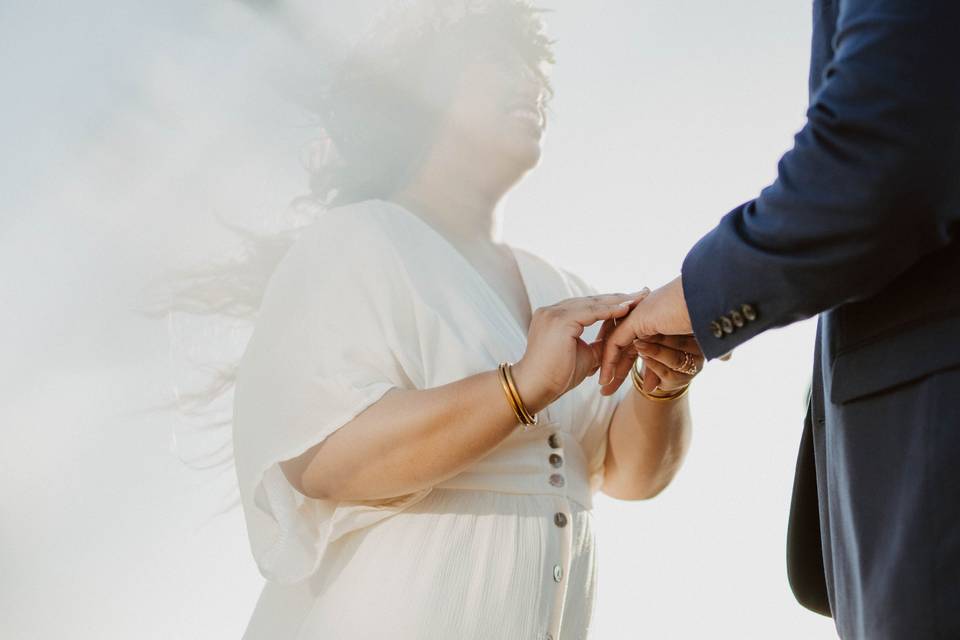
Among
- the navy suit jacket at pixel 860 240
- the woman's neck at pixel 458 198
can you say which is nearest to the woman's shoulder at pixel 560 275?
the woman's neck at pixel 458 198

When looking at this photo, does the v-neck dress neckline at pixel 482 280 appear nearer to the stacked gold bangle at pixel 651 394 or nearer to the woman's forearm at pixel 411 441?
the stacked gold bangle at pixel 651 394

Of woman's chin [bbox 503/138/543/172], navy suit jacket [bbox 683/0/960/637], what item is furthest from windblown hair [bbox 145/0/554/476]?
navy suit jacket [bbox 683/0/960/637]

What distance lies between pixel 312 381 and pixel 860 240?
2.80 feet

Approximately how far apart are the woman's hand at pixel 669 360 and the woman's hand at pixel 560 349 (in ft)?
0.21

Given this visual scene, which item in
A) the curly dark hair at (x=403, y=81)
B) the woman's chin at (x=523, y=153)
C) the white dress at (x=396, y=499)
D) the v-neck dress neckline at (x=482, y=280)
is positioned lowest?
the white dress at (x=396, y=499)

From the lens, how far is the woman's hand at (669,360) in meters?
1.54

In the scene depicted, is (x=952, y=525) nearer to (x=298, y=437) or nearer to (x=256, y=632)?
(x=298, y=437)

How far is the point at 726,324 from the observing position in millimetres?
1182

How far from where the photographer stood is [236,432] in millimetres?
1702

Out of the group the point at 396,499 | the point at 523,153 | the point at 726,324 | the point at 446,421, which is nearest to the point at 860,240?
the point at 726,324

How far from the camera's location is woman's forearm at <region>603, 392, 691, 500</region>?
185 centimetres

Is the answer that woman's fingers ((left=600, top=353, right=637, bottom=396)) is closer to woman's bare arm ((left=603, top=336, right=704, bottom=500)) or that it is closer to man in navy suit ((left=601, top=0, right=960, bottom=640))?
woman's bare arm ((left=603, top=336, right=704, bottom=500))

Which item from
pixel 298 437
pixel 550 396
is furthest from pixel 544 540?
pixel 298 437

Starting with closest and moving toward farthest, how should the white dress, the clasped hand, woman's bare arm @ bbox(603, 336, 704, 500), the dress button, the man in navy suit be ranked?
the man in navy suit, the dress button, the clasped hand, the white dress, woman's bare arm @ bbox(603, 336, 704, 500)
